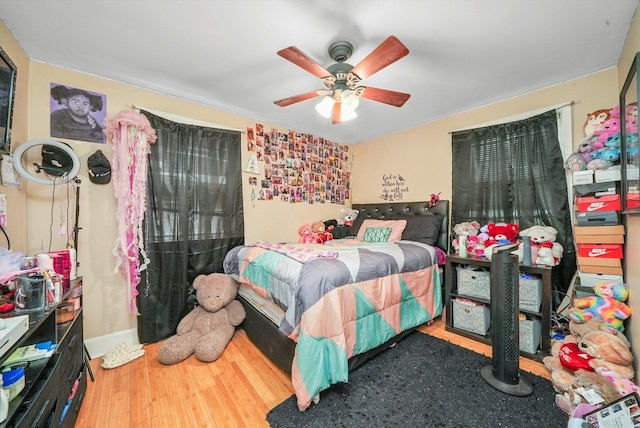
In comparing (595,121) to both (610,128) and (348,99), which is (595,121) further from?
(348,99)

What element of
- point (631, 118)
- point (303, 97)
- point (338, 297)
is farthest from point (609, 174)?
point (303, 97)

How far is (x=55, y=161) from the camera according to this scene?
74.0 inches

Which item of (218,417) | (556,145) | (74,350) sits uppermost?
(556,145)

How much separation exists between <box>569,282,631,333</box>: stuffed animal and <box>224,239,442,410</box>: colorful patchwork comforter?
996 millimetres

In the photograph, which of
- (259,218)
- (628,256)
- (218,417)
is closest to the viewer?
(218,417)

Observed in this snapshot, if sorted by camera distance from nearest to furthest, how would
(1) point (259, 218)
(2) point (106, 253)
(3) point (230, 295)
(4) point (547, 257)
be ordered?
(4) point (547, 257)
(2) point (106, 253)
(3) point (230, 295)
(1) point (259, 218)

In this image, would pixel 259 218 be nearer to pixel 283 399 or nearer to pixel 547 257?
pixel 283 399

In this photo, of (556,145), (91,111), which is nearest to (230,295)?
(91,111)

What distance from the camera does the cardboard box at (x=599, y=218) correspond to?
5.91 feet

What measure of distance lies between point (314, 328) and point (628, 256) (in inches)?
88.2

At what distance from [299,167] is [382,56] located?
215 cm

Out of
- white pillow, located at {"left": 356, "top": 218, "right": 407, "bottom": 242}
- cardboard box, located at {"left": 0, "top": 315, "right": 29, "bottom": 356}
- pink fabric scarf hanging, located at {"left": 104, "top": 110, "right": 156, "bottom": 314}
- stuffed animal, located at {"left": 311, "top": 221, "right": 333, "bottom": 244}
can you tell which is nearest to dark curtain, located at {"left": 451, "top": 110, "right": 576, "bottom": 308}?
white pillow, located at {"left": 356, "top": 218, "right": 407, "bottom": 242}

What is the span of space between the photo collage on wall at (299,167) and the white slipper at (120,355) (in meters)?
1.87

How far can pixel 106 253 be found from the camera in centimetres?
218
